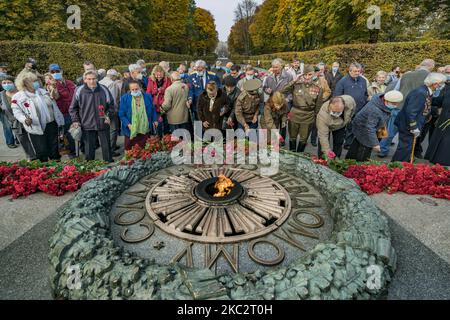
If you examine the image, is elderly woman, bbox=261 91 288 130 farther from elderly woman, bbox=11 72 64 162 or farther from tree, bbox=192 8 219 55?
tree, bbox=192 8 219 55

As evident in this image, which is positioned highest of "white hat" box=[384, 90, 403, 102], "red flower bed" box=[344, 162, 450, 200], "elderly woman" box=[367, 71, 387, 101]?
"elderly woman" box=[367, 71, 387, 101]

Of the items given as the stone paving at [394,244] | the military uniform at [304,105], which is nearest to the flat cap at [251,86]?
the military uniform at [304,105]

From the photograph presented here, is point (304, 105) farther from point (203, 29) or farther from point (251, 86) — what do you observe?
point (203, 29)

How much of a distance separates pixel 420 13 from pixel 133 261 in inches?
1059

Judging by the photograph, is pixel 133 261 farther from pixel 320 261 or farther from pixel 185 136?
pixel 185 136

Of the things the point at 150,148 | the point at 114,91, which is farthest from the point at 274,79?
the point at 150,148

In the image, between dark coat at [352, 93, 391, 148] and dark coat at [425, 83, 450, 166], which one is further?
A: dark coat at [425, 83, 450, 166]

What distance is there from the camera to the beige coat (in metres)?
Answer: 6.23

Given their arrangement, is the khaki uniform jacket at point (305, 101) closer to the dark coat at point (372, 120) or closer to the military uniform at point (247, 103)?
the military uniform at point (247, 103)

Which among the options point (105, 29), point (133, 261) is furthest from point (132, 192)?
point (105, 29)

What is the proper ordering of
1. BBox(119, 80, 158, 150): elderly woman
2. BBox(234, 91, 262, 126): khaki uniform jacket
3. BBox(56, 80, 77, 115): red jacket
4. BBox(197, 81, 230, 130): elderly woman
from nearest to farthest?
BBox(119, 80, 158, 150): elderly woman
BBox(234, 91, 262, 126): khaki uniform jacket
BBox(197, 81, 230, 130): elderly woman
BBox(56, 80, 77, 115): red jacket

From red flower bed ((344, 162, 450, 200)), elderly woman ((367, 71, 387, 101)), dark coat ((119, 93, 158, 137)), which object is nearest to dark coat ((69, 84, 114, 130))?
dark coat ((119, 93, 158, 137))

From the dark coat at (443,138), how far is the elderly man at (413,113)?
1.66 ft

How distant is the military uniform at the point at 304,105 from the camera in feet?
18.4
